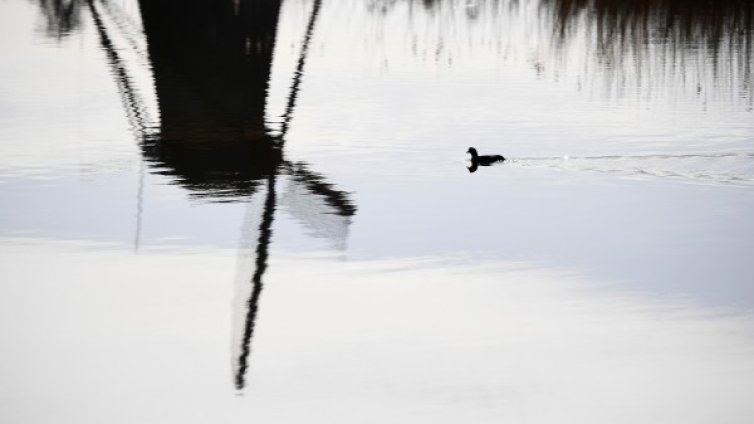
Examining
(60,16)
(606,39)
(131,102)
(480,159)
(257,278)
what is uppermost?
(257,278)

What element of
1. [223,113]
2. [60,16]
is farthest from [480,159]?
[60,16]

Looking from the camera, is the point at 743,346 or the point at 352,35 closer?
the point at 743,346

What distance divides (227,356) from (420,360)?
75cm

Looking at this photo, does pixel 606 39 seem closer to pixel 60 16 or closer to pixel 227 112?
pixel 227 112

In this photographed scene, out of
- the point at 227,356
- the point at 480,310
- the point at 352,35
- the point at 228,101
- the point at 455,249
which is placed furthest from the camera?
the point at 352,35

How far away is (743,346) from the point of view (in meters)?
7.12

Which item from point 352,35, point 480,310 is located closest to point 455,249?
point 480,310

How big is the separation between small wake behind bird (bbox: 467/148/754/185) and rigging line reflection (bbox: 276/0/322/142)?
1938 millimetres

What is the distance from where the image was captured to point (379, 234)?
934 centimetres

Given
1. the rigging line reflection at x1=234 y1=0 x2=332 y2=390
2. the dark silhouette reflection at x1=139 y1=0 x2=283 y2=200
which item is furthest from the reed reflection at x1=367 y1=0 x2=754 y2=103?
the rigging line reflection at x1=234 y1=0 x2=332 y2=390

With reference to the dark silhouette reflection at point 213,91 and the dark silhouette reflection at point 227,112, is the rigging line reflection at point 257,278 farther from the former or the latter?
the dark silhouette reflection at point 213,91

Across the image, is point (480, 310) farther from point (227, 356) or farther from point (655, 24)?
point (655, 24)

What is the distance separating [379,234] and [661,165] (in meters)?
3.00

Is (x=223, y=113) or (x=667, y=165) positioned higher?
(x=667, y=165)
